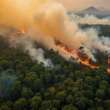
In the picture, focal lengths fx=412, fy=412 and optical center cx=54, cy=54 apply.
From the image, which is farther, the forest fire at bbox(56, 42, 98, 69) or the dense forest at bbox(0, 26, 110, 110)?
the forest fire at bbox(56, 42, 98, 69)

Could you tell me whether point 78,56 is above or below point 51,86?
above

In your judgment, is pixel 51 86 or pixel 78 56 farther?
pixel 78 56

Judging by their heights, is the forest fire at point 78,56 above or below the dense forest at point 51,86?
above

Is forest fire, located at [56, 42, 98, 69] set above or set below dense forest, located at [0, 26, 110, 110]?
above

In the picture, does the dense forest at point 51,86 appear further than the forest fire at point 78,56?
No
